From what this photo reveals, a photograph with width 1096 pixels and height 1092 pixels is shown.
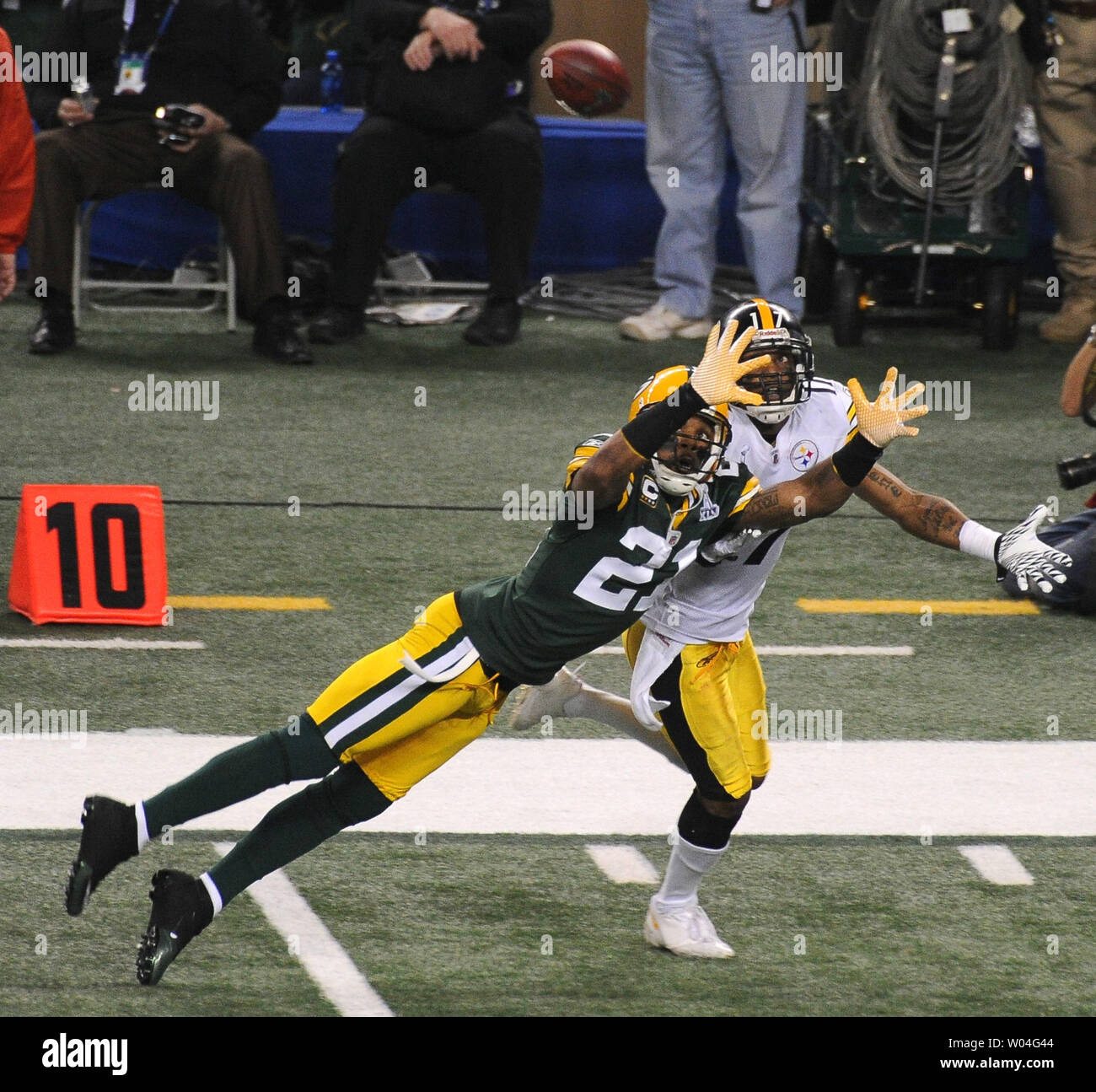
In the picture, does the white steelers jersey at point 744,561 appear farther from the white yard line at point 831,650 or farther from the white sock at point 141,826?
the white yard line at point 831,650

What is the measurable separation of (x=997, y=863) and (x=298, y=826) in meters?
1.76

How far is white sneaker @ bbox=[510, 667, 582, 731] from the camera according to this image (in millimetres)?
4617

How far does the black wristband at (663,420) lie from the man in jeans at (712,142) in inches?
254

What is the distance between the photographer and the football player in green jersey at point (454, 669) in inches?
149

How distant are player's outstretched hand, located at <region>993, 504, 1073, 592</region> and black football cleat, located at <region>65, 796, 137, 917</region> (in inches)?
76.5

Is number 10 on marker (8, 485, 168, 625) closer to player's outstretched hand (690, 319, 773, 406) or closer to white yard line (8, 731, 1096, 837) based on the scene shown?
white yard line (8, 731, 1096, 837)

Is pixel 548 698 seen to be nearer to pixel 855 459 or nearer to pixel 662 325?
pixel 855 459

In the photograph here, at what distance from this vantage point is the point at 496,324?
1025 centimetres

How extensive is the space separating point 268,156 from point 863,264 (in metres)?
3.60

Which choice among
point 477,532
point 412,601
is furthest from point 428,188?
point 412,601

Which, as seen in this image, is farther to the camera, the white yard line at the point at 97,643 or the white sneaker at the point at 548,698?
the white yard line at the point at 97,643

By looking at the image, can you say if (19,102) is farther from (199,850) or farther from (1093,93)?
(1093,93)

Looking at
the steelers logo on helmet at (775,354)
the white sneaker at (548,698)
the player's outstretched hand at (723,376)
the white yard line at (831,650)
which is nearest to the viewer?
the player's outstretched hand at (723,376)

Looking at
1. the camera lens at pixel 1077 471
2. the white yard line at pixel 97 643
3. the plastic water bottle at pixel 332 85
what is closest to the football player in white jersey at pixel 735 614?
the camera lens at pixel 1077 471
